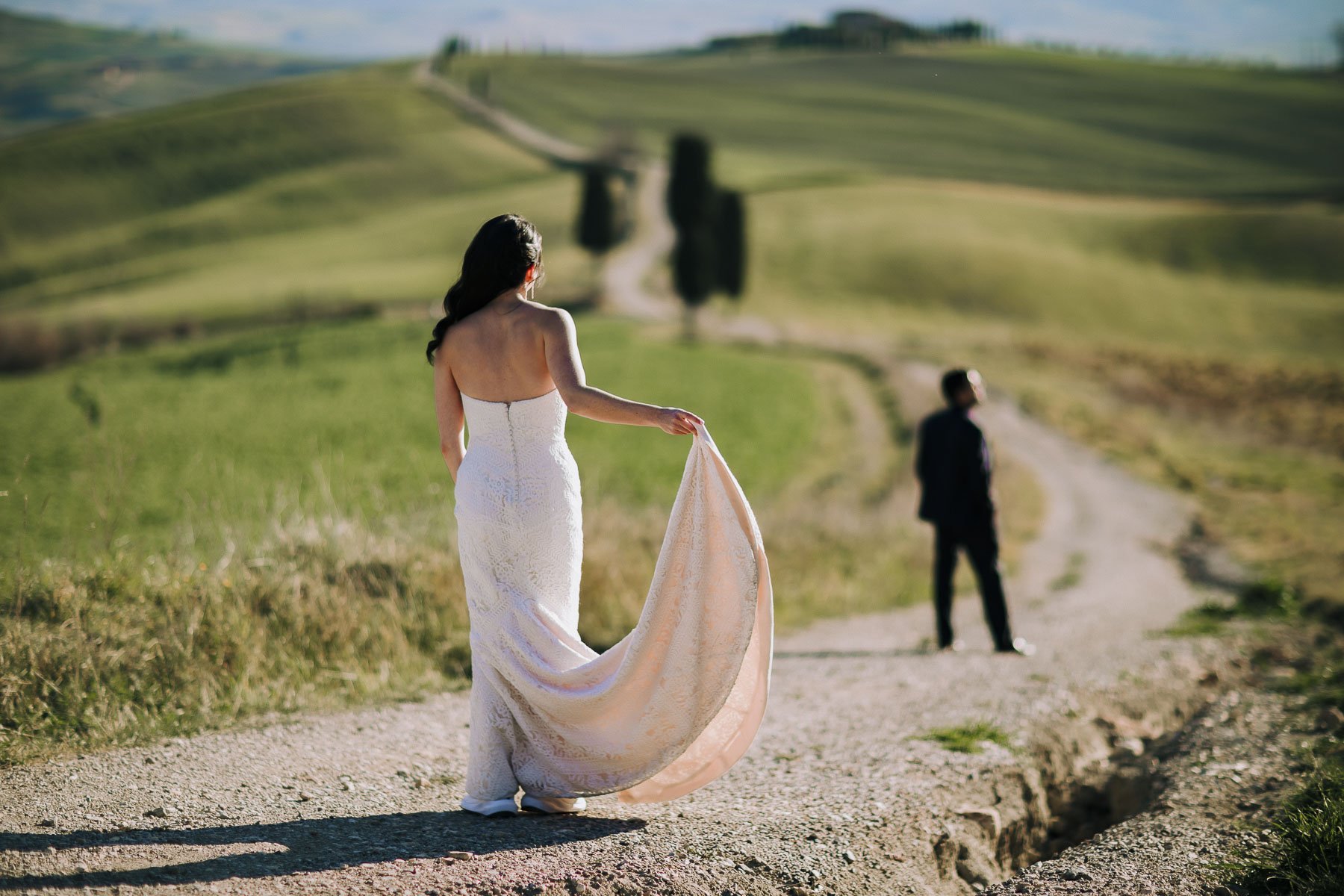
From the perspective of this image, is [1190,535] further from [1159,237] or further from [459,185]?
[459,185]

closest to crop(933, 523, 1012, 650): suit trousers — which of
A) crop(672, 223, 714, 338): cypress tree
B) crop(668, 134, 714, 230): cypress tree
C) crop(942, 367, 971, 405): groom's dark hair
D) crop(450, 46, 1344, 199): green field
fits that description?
crop(942, 367, 971, 405): groom's dark hair

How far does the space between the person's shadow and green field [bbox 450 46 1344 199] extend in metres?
76.9

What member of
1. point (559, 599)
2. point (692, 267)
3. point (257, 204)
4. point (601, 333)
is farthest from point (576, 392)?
point (257, 204)

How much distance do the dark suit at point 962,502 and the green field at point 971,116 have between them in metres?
72.1

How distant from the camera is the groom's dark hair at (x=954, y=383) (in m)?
8.74

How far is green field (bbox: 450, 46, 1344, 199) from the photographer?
9025 centimetres

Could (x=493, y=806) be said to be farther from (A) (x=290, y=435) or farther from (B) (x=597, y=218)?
(B) (x=597, y=218)

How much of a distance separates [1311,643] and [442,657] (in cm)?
758

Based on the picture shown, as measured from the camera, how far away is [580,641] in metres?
4.49

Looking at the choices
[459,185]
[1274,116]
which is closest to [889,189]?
[459,185]

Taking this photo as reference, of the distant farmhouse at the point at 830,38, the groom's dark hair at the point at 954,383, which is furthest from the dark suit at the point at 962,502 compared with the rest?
the distant farmhouse at the point at 830,38

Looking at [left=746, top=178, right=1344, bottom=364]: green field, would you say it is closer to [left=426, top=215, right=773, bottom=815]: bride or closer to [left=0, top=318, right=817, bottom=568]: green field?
[left=0, top=318, right=817, bottom=568]: green field

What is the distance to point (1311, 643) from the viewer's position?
962cm

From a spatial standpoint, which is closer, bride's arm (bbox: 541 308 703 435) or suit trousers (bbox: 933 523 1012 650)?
bride's arm (bbox: 541 308 703 435)
